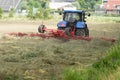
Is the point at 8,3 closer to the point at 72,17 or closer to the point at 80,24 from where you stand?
the point at 72,17

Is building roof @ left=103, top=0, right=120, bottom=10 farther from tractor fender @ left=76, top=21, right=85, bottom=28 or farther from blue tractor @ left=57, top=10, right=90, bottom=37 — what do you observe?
tractor fender @ left=76, top=21, right=85, bottom=28

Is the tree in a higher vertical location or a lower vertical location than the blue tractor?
lower

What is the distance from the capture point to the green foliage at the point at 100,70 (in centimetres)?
656

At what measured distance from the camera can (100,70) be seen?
24.4 feet

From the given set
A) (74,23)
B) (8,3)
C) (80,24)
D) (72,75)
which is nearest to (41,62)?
(72,75)

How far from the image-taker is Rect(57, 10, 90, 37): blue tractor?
19438mm

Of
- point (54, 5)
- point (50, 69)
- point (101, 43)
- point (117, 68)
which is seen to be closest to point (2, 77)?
point (50, 69)

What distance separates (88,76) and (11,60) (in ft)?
13.6

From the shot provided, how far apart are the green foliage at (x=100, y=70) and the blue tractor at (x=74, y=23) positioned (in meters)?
10.0

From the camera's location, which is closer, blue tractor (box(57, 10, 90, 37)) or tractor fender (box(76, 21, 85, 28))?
tractor fender (box(76, 21, 85, 28))

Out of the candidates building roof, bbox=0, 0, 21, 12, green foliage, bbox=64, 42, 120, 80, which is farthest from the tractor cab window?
building roof, bbox=0, 0, 21, 12

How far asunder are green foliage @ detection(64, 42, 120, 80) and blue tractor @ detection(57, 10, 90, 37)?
395 inches

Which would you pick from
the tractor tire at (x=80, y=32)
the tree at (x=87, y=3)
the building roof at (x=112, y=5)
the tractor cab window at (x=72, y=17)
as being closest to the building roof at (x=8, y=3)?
the tree at (x=87, y=3)

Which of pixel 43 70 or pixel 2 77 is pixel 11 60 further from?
pixel 2 77
